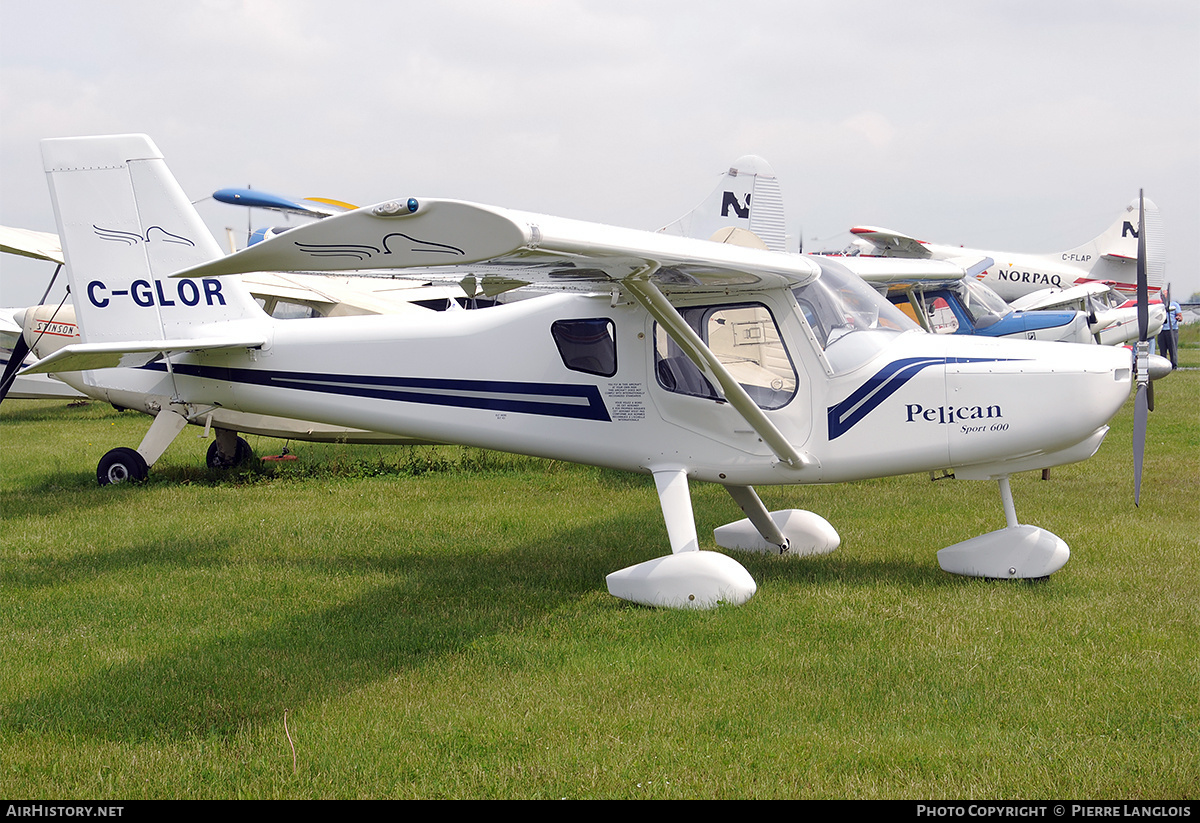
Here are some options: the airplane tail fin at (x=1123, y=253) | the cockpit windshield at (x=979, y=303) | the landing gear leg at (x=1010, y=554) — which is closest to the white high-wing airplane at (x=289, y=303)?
the cockpit windshield at (x=979, y=303)

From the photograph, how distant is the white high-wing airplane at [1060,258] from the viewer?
3034cm

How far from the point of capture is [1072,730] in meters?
4.19

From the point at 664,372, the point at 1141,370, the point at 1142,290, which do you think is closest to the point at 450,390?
the point at 664,372

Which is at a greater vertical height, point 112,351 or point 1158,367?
point 112,351

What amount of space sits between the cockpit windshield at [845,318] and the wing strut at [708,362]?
2.01 feet

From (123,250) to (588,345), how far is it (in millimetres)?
4052

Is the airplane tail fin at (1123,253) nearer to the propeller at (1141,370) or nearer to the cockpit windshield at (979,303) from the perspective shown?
the cockpit windshield at (979,303)

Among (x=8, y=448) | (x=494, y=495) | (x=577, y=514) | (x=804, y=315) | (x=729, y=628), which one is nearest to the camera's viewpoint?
(x=729, y=628)

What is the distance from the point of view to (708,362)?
6145mm

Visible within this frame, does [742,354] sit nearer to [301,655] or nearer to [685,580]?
[685,580]

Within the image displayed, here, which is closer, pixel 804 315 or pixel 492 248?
pixel 492 248

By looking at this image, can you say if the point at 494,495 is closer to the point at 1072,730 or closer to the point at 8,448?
the point at 1072,730
